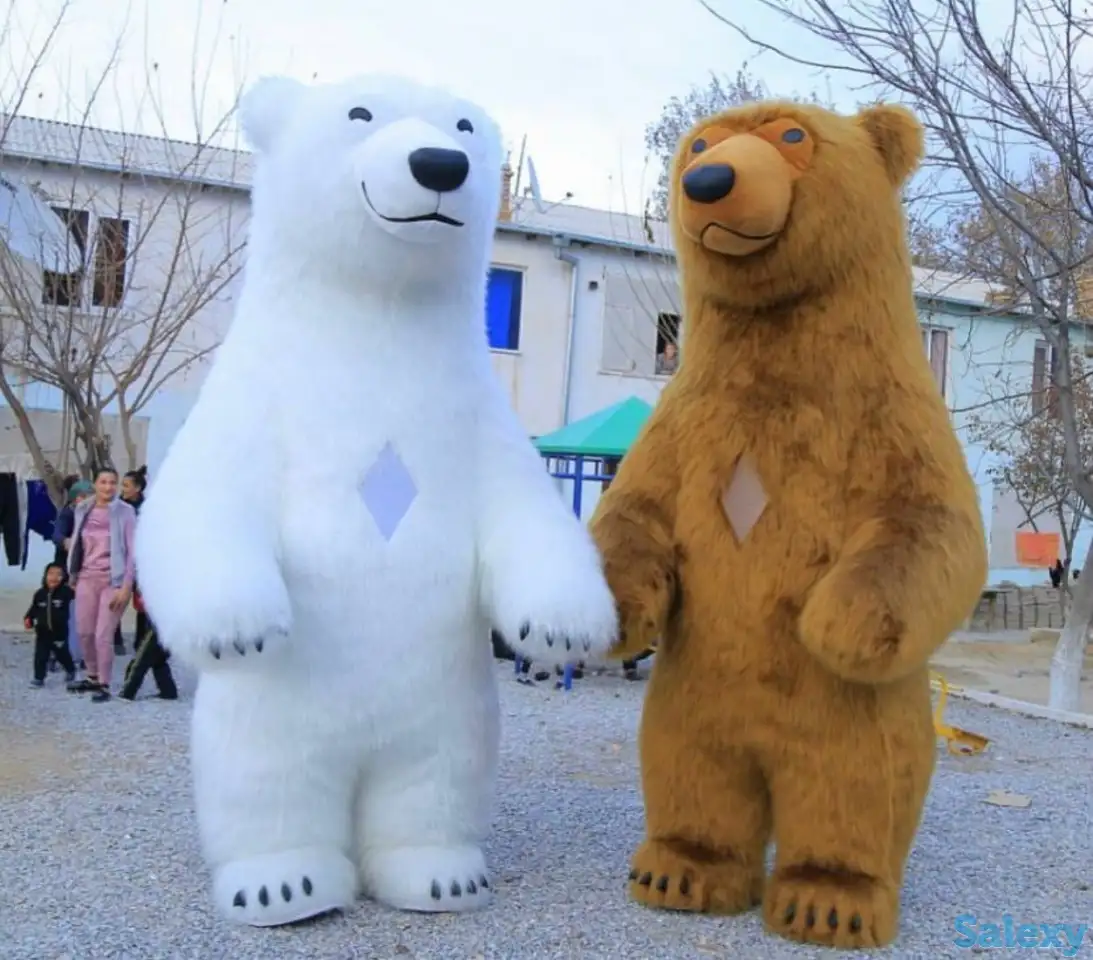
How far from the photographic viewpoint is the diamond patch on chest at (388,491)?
2.79m

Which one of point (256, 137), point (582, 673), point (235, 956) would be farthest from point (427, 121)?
point (582, 673)

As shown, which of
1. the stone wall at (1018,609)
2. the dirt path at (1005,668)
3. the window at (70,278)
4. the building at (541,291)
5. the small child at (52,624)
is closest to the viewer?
the small child at (52,624)

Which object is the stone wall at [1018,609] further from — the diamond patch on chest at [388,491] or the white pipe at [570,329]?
the diamond patch on chest at [388,491]

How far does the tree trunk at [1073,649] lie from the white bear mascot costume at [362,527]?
5800mm

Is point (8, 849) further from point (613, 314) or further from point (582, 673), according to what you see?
point (613, 314)

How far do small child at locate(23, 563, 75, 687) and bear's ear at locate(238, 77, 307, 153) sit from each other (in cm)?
512

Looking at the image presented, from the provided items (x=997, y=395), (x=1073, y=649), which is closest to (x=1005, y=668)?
(x=1073, y=649)

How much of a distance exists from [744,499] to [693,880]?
96 centimetres

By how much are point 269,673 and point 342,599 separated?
242 mm

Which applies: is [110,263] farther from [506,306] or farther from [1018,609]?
[1018,609]

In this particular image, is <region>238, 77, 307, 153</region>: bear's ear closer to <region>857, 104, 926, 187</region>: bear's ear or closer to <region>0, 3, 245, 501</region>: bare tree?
<region>857, 104, 926, 187</region>: bear's ear

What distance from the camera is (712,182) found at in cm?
275

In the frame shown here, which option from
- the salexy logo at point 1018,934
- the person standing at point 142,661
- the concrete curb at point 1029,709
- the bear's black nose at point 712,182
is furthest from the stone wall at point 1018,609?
the bear's black nose at point 712,182

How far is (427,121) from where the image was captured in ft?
9.65
